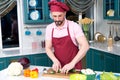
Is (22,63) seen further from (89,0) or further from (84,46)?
(89,0)

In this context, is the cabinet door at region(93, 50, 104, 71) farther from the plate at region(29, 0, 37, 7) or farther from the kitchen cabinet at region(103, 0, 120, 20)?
the plate at region(29, 0, 37, 7)

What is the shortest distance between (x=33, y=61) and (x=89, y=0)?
1780 mm

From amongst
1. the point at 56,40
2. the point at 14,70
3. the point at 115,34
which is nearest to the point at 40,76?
the point at 14,70

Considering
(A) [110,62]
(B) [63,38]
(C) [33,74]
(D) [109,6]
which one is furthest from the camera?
(D) [109,6]

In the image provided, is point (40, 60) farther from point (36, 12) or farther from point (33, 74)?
point (33, 74)

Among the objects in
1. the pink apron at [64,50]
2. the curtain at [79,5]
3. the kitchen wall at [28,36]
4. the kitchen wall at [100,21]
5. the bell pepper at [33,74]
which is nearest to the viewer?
the bell pepper at [33,74]

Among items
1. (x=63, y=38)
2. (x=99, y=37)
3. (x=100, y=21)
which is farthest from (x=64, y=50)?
(x=100, y=21)

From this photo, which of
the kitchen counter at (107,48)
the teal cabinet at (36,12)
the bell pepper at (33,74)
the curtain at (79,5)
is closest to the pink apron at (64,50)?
the bell pepper at (33,74)

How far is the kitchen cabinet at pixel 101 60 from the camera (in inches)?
130

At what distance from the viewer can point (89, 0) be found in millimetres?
4262

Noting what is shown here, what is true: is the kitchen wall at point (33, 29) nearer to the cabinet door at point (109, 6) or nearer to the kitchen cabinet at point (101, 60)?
the cabinet door at point (109, 6)

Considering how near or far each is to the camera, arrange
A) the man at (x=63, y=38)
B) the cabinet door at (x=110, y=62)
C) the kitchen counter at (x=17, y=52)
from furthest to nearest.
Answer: the kitchen counter at (x=17, y=52), the cabinet door at (x=110, y=62), the man at (x=63, y=38)

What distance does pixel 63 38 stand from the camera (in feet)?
7.53

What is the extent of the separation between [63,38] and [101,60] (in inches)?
61.1
